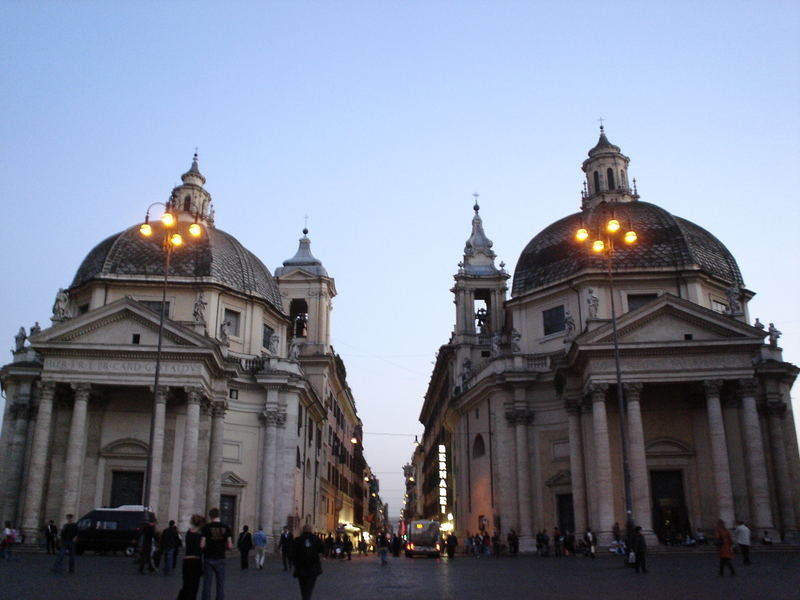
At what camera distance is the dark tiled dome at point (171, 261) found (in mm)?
45656

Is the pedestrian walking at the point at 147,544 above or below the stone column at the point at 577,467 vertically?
below

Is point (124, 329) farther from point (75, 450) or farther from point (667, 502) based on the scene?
point (667, 502)

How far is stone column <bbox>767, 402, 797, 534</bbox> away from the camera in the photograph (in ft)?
127


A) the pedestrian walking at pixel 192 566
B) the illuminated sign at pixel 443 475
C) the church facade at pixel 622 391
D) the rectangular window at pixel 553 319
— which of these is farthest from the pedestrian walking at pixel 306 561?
the illuminated sign at pixel 443 475

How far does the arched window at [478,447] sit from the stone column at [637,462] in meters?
13.6

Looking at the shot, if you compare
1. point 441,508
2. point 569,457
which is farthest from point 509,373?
point 441,508

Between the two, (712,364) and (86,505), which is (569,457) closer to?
(712,364)

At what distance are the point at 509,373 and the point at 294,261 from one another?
24687 mm

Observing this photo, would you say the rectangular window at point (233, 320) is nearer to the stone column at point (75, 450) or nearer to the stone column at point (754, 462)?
the stone column at point (75, 450)

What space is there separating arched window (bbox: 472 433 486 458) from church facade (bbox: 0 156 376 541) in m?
11.2

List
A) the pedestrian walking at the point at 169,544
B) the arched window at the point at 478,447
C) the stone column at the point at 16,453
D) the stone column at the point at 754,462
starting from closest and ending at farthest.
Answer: the pedestrian walking at the point at 169,544, the stone column at the point at 754,462, the stone column at the point at 16,453, the arched window at the point at 478,447

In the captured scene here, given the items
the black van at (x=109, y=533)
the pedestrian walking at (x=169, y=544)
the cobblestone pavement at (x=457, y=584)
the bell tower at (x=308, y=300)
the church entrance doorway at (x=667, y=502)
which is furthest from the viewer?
the bell tower at (x=308, y=300)

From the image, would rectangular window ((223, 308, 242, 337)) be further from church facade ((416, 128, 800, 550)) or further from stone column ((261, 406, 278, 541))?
church facade ((416, 128, 800, 550))

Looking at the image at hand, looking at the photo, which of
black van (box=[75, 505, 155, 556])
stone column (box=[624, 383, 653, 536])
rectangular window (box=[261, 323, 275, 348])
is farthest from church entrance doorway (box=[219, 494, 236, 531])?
stone column (box=[624, 383, 653, 536])
